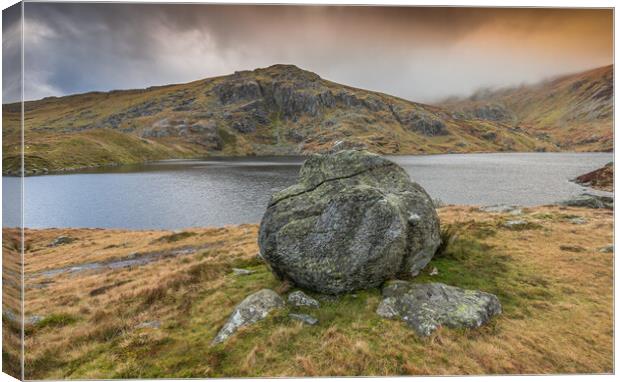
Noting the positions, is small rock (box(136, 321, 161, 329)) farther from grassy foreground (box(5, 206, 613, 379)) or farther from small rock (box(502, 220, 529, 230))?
small rock (box(502, 220, 529, 230))

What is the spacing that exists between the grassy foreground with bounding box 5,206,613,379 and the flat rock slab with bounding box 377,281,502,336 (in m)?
0.35

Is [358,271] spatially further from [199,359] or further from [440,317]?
[199,359]

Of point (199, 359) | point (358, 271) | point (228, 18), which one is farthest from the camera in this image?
point (228, 18)

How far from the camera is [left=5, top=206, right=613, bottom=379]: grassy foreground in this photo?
9172mm

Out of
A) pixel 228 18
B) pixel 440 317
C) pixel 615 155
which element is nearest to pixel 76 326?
pixel 440 317

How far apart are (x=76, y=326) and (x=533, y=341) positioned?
642 inches

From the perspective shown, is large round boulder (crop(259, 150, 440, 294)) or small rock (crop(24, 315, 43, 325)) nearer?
large round boulder (crop(259, 150, 440, 294))

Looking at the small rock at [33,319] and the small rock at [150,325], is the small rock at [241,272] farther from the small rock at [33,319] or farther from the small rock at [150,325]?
the small rock at [33,319]

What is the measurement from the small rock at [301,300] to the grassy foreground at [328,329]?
0.40 metres

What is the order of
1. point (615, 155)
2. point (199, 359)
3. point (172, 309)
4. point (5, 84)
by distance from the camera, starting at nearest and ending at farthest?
point (5, 84) → point (199, 359) → point (615, 155) → point (172, 309)

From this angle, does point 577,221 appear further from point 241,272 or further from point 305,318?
point 241,272

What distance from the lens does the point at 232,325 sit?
1056 cm

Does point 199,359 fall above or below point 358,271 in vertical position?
below

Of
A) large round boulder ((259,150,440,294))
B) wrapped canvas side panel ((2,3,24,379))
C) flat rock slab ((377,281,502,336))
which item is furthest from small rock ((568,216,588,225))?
wrapped canvas side panel ((2,3,24,379))
